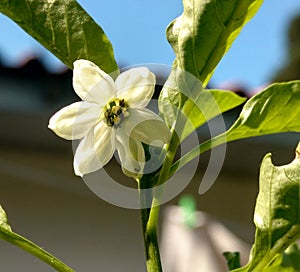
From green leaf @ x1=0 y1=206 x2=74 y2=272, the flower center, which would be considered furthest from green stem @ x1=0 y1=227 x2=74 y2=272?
the flower center

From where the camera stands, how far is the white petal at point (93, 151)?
0.52 meters

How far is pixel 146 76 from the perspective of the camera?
53 centimetres

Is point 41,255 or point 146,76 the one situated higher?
point 146,76

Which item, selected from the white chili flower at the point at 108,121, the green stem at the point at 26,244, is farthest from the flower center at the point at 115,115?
the green stem at the point at 26,244

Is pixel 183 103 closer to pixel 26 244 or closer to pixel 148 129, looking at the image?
pixel 148 129

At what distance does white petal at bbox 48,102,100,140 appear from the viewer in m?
0.53

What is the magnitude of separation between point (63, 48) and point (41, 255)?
170mm

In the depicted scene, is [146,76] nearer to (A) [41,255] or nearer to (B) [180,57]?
(B) [180,57]

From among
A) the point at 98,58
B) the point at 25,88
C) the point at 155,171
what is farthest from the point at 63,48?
the point at 25,88

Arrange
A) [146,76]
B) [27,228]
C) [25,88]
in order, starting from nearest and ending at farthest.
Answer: [146,76] → [25,88] → [27,228]

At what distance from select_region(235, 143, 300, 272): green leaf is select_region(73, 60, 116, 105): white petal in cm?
13

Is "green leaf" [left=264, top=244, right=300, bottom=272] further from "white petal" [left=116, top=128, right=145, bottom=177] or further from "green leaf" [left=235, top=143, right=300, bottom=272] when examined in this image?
"white petal" [left=116, top=128, right=145, bottom=177]

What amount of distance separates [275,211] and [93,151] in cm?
14

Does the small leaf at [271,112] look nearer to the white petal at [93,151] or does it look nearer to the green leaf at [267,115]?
the green leaf at [267,115]
